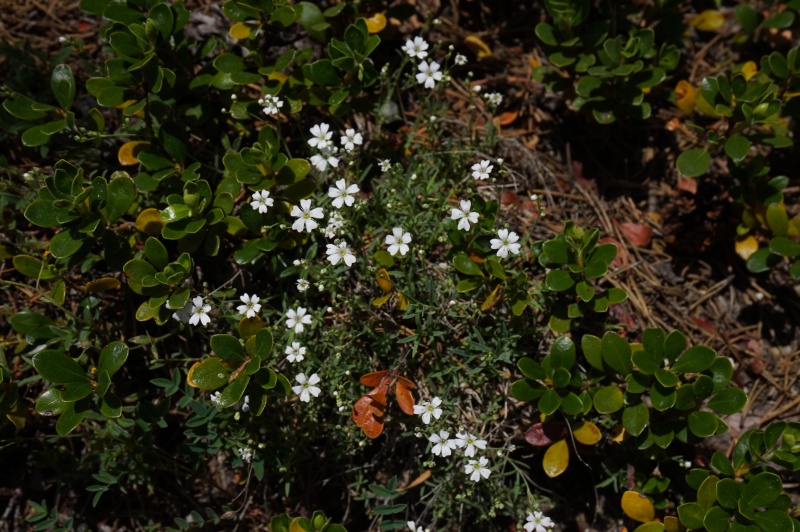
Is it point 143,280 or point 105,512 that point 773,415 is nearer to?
point 143,280

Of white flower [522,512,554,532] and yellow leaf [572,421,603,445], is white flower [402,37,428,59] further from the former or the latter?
white flower [522,512,554,532]

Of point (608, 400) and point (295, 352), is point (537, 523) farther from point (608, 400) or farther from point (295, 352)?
point (295, 352)

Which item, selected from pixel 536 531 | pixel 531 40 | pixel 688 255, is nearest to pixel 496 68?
pixel 531 40

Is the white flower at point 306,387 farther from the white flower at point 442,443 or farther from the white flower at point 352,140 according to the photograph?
the white flower at point 352,140

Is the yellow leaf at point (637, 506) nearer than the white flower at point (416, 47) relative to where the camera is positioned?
Yes

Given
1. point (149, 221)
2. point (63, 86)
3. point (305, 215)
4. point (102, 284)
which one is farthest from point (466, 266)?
point (63, 86)

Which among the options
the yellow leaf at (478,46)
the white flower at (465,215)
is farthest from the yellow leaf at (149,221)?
the yellow leaf at (478,46)
